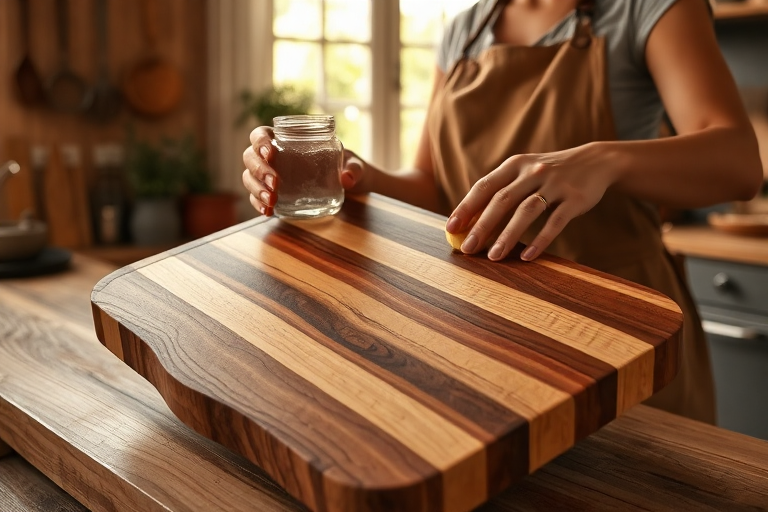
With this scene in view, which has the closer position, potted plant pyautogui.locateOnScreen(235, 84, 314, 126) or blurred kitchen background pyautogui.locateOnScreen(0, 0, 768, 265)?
blurred kitchen background pyautogui.locateOnScreen(0, 0, 768, 265)

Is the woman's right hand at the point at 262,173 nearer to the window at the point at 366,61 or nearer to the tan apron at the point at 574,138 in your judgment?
the tan apron at the point at 574,138

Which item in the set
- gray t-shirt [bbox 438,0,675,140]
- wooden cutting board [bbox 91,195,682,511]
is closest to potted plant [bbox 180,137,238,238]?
gray t-shirt [bbox 438,0,675,140]

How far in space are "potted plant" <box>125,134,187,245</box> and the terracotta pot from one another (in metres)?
0.09

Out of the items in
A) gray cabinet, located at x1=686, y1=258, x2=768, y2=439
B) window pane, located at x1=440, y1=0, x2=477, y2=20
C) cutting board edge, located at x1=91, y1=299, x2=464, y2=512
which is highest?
window pane, located at x1=440, y1=0, x2=477, y2=20

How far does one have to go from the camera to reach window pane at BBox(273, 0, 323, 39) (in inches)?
133

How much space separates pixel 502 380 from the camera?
0.64m

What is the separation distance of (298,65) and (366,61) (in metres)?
0.35

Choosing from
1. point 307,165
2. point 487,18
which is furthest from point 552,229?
point 487,18

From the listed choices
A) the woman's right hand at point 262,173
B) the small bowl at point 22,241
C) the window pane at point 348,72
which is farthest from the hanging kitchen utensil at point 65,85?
the woman's right hand at point 262,173

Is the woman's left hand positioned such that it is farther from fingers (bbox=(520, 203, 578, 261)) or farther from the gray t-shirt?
the gray t-shirt

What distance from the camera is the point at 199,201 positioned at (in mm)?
3127

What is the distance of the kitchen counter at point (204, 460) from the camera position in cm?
73

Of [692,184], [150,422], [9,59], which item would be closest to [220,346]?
[150,422]

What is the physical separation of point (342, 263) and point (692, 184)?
515 millimetres
